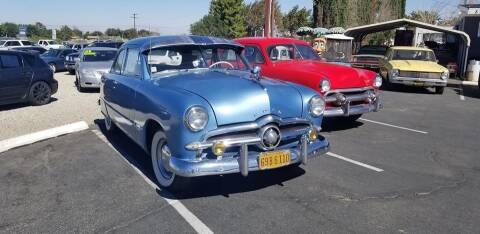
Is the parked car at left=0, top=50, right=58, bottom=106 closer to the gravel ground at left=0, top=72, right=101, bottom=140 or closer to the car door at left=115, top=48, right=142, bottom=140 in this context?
the gravel ground at left=0, top=72, right=101, bottom=140

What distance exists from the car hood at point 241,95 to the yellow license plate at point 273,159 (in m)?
0.39

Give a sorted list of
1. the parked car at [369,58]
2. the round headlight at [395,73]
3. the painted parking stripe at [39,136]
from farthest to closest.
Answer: the parked car at [369,58] → the round headlight at [395,73] → the painted parking stripe at [39,136]

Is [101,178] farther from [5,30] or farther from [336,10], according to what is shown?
[5,30]

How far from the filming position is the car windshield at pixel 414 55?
1484cm

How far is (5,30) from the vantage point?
3310 inches

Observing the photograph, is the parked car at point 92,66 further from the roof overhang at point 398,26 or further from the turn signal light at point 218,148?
the roof overhang at point 398,26

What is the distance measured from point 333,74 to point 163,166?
4.12 meters

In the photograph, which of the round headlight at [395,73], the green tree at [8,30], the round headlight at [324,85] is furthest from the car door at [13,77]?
the green tree at [8,30]

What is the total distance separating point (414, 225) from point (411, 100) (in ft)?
31.4

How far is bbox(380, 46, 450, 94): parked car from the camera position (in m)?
13.6

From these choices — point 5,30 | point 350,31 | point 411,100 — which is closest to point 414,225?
point 411,100

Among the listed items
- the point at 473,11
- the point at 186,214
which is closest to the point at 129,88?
the point at 186,214

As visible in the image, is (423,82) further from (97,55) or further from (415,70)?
(97,55)

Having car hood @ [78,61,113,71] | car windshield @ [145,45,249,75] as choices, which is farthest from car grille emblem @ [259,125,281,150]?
car hood @ [78,61,113,71]
